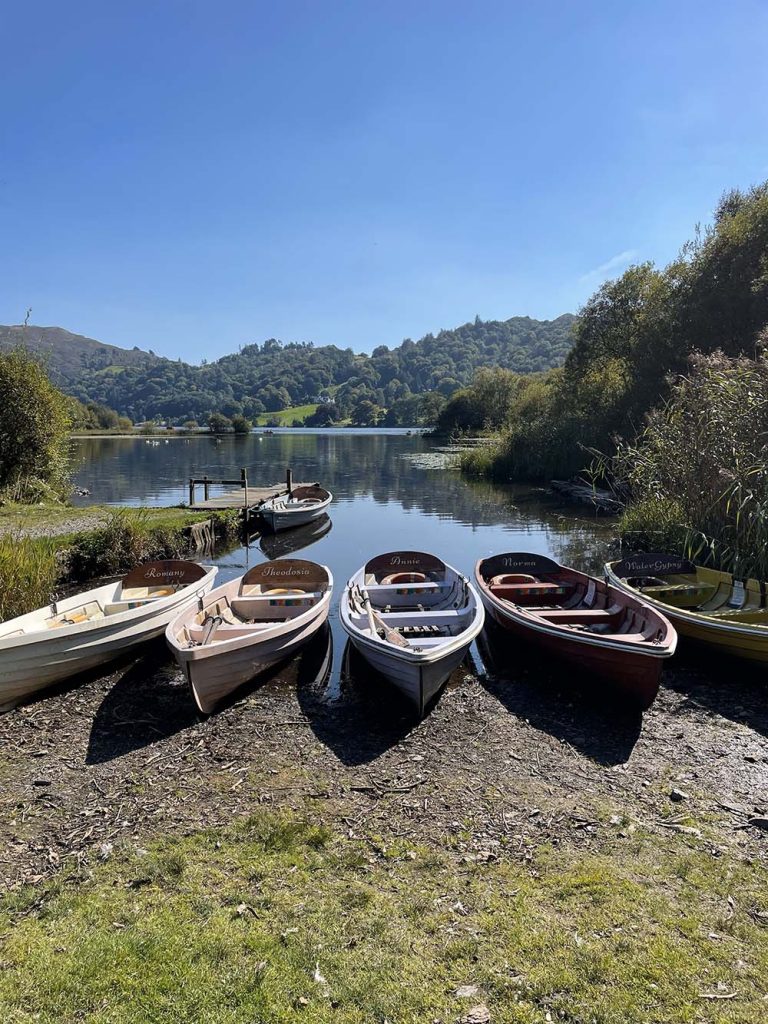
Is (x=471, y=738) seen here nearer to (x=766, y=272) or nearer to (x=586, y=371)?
(x=766, y=272)

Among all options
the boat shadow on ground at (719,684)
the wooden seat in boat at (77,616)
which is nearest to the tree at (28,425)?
the wooden seat in boat at (77,616)

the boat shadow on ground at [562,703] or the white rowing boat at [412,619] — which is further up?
the white rowing boat at [412,619]

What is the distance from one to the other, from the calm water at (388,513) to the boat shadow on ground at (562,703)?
2628 mm

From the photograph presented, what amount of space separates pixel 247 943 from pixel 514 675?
6271 millimetres

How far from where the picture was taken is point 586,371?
39.7 meters

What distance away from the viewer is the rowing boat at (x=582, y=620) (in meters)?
7.57

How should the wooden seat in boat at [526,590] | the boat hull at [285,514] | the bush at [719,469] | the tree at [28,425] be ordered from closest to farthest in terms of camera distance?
the bush at [719,469] < the wooden seat in boat at [526,590] < the tree at [28,425] < the boat hull at [285,514]

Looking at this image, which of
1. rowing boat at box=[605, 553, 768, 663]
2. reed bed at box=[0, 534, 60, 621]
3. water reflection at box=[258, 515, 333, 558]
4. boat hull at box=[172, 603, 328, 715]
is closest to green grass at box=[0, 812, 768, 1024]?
boat hull at box=[172, 603, 328, 715]

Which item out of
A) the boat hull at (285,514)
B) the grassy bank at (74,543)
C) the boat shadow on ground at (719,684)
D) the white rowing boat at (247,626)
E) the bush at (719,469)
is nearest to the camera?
the white rowing boat at (247,626)

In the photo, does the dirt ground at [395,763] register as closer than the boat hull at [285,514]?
Yes

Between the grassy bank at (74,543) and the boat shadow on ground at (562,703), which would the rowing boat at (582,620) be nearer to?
the boat shadow on ground at (562,703)

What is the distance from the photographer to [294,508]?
82.3ft

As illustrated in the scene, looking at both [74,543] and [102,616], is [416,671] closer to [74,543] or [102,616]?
[102,616]

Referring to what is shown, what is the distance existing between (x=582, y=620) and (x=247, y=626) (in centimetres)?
521
